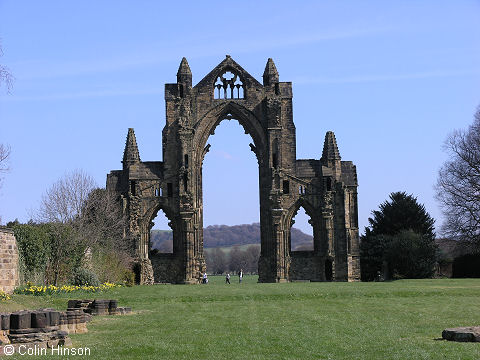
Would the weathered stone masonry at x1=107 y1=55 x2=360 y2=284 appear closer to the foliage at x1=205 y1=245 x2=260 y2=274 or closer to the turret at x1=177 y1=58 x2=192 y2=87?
the turret at x1=177 y1=58 x2=192 y2=87

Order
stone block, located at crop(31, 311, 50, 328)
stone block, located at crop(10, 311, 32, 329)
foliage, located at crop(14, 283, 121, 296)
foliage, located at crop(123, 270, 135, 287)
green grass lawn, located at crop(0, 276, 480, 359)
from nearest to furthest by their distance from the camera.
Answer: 1. green grass lawn, located at crop(0, 276, 480, 359)
2. stone block, located at crop(10, 311, 32, 329)
3. stone block, located at crop(31, 311, 50, 328)
4. foliage, located at crop(14, 283, 121, 296)
5. foliage, located at crop(123, 270, 135, 287)

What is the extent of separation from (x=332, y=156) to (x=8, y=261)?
101 ft

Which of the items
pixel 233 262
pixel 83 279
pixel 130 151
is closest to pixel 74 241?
pixel 83 279

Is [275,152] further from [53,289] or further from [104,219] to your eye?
[53,289]

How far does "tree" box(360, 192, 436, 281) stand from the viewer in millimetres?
57281

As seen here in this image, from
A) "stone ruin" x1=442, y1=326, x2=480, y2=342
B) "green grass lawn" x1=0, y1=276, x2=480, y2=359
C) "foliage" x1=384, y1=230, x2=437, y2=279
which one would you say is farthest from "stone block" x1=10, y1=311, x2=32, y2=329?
"foliage" x1=384, y1=230, x2=437, y2=279

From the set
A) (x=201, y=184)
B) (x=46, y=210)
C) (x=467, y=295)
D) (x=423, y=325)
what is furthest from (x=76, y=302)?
(x=201, y=184)

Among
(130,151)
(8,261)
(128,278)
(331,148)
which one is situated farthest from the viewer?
(130,151)

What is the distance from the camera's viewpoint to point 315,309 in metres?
24.7

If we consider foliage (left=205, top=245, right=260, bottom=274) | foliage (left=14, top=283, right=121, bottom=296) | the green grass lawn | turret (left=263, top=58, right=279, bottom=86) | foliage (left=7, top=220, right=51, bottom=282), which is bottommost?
the green grass lawn

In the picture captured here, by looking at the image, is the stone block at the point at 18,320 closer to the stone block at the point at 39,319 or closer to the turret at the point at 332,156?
the stone block at the point at 39,319

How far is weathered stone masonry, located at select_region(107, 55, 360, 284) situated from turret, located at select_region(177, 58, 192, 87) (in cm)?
7

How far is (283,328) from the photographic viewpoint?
18.5 m

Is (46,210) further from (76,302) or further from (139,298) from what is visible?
(76,302)
